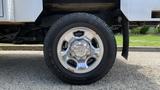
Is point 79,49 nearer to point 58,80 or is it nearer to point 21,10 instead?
point 58,80

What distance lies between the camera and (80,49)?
5648mm

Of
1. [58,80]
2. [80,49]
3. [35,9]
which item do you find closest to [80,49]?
[80,49]

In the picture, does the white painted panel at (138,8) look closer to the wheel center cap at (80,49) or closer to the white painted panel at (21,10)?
the wheel center cap at (80,49)

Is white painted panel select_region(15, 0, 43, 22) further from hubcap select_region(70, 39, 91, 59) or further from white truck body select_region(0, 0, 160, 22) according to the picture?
hubcap select_region(70, 39, 91, 59)

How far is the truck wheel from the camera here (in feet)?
18.6

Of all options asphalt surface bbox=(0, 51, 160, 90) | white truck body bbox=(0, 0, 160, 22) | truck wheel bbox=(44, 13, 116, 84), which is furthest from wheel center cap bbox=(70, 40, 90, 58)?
white truck body bbox=(0, 0, 160, 22)

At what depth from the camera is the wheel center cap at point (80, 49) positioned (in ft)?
18.5

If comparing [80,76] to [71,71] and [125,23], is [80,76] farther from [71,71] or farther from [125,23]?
[125,23]

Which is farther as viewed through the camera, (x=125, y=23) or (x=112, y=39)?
(x=125, y=23)

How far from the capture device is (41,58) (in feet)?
26.9

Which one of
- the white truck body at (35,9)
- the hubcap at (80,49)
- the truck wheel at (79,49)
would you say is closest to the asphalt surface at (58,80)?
the truck wheel at (79,49)

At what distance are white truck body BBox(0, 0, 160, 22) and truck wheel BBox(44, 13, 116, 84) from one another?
329mm

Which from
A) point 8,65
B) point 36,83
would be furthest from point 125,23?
point 8,65

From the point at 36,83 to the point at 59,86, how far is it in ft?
1.17
